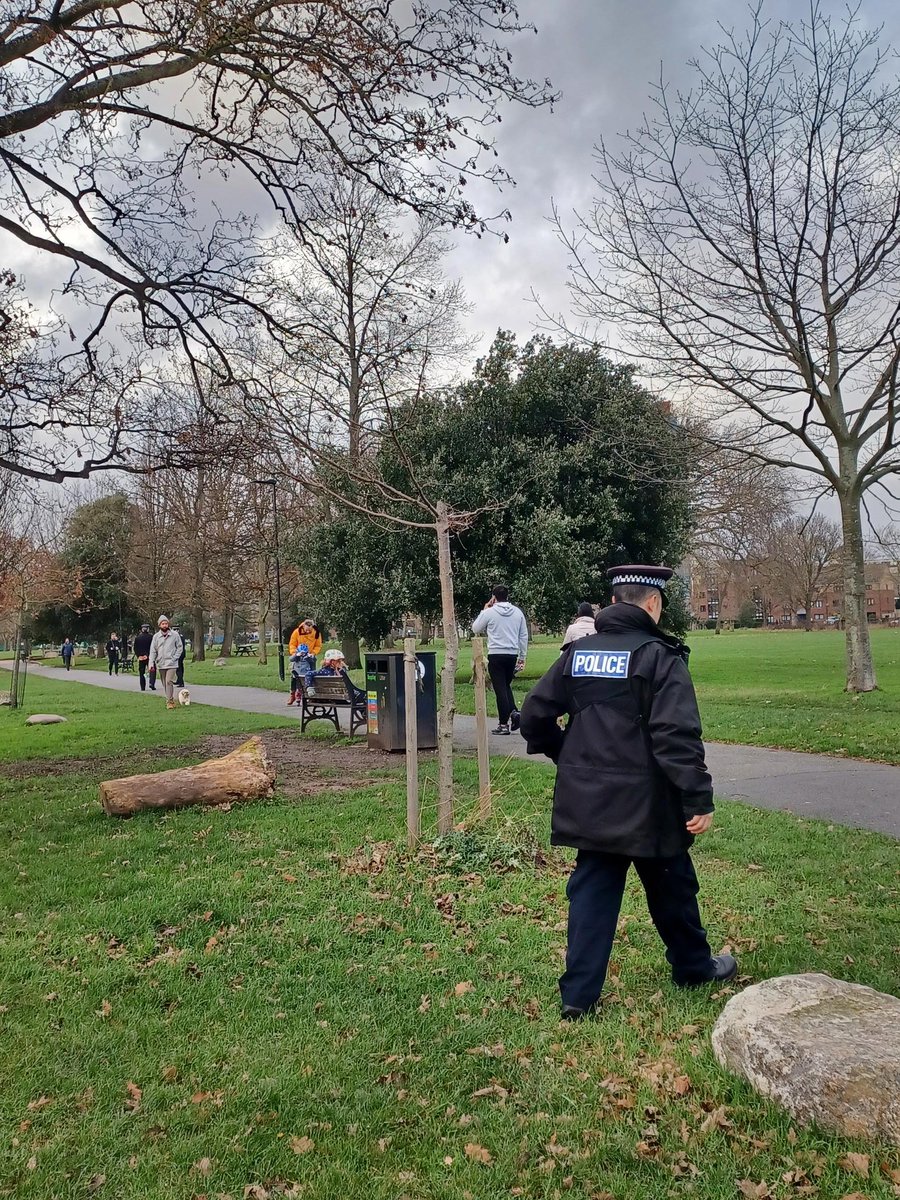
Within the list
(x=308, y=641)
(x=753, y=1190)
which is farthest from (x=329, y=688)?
(x=753, y=1190)

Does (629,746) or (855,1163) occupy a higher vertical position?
(629,746)

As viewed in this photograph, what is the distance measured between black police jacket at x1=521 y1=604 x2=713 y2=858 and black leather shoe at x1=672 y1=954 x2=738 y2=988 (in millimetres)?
789

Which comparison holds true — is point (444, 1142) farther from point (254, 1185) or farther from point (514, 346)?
point (514, 346)

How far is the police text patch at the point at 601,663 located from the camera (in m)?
3.69

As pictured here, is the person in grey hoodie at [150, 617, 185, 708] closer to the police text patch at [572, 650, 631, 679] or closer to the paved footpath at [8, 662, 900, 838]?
the paved footpath at [8, 662, 900, 838]

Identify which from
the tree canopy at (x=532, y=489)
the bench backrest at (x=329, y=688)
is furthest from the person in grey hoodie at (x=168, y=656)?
the bench backrest at (x=329, y=688)

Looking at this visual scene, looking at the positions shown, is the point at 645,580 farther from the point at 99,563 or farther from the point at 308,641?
the point at 99,563

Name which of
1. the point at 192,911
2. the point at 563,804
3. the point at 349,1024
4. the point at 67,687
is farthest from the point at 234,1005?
the point at 67,687

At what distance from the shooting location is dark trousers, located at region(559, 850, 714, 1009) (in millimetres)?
3730

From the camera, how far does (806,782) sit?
860cm

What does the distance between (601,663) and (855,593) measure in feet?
43.1

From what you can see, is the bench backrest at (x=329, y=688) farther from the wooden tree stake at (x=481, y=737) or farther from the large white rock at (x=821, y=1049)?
the large white rock at (x=821, y=1049)

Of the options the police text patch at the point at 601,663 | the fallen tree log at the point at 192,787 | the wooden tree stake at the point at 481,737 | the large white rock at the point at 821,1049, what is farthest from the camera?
the fallen tree log at the point at 192,787

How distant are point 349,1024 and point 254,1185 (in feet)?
3.53
